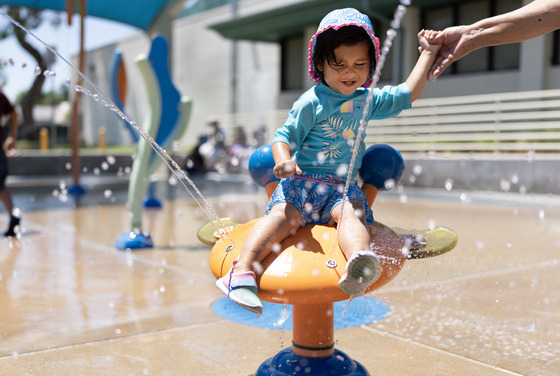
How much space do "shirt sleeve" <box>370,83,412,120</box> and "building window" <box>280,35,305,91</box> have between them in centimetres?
1662

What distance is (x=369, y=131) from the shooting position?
46.9ft

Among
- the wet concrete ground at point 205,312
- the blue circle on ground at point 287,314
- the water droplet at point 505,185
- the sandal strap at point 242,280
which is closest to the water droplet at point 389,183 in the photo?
the wet concrete ground at point 205,312

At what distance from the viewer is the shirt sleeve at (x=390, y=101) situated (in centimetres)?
234

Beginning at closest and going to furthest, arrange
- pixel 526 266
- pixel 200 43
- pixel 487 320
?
pixel 487 320 < pixel 526 266 < pixel 200 43

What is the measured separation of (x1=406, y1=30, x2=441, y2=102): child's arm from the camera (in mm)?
2285

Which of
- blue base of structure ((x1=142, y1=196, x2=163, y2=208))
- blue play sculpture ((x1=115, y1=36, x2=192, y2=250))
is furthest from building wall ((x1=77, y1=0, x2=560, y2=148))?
blue play sculpture ((x1=115, y1=36, x2=192, y2=250))

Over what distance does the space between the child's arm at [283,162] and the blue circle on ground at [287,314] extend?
129 centimetres

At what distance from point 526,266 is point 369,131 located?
9.79 m

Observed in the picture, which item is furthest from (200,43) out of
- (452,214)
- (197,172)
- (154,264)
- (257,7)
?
(154,264)

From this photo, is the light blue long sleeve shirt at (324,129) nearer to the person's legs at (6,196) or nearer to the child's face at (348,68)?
the child's face at (348,68)

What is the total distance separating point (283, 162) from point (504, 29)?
0.91 meters

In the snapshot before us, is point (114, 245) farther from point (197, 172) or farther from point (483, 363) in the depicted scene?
point (197, 172)

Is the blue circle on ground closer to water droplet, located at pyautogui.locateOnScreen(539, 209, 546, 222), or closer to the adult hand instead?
the adult hand

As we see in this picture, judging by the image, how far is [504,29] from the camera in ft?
7.00
